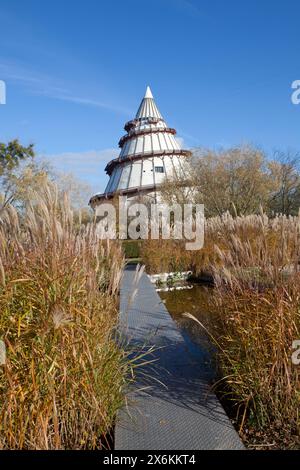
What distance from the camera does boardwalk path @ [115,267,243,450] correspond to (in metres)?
1.90

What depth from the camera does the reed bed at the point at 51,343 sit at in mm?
1737

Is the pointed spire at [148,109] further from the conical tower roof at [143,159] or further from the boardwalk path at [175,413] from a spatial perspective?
the boardwalk path at [175,413]

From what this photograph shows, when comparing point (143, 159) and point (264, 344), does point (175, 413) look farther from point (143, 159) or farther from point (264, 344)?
point (143, 159)

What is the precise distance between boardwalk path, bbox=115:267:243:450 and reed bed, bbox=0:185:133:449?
18cm

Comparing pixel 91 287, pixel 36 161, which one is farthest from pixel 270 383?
pixel 36 161

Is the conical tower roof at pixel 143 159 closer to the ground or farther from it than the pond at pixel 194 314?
farther from it

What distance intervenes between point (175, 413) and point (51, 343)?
0.99 meters

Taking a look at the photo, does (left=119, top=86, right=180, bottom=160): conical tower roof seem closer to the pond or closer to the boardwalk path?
the pond

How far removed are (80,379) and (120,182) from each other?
140 ft

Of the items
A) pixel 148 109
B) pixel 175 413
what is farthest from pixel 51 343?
pixel 148 109

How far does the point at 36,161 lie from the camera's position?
25.6 meters

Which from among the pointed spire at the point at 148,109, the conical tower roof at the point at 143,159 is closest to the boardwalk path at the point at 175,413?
the conical tower roof at the point at 143,159

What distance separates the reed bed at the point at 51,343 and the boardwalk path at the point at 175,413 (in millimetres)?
177

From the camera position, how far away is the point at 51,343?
5.99ft
